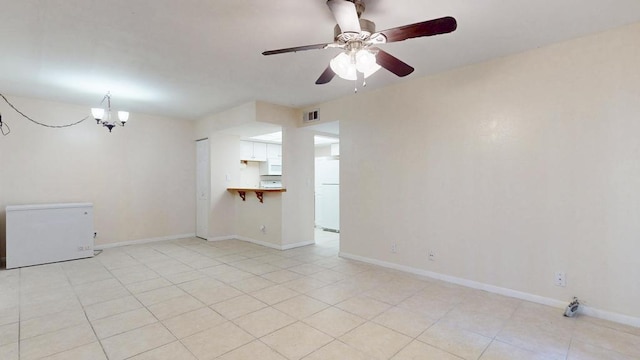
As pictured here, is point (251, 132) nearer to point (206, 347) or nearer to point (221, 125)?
point (221, 125)

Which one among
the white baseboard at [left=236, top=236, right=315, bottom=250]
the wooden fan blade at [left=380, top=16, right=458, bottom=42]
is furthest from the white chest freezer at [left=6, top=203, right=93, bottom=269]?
the wooden fan blade at [left=380, top=16, right=458, bottom=42]

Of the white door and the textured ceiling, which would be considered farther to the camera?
the white door

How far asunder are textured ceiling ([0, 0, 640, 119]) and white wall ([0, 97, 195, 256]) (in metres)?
0.89

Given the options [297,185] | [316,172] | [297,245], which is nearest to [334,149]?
[316,172]

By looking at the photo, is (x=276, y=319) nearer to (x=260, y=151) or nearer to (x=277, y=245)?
(x=277, y=245)

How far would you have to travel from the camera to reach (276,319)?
256cm

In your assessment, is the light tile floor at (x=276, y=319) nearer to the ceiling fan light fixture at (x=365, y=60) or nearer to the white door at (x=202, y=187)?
the ceiling fan light fixture at (x=365, y=60)

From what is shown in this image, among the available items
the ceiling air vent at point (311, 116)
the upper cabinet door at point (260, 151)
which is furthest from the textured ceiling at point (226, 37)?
the upper cabinet door at point (260, 151)

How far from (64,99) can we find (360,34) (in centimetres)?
496

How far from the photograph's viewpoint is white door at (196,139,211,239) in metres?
5.93

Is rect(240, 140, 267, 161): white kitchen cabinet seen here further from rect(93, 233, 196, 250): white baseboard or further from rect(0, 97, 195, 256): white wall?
rect(93, 233, 196, 250): white baseboard

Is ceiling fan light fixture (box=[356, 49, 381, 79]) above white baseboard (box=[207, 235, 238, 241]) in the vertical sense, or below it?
above

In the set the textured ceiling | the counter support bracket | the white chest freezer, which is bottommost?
the white chest freezer

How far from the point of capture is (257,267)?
4.07 m
